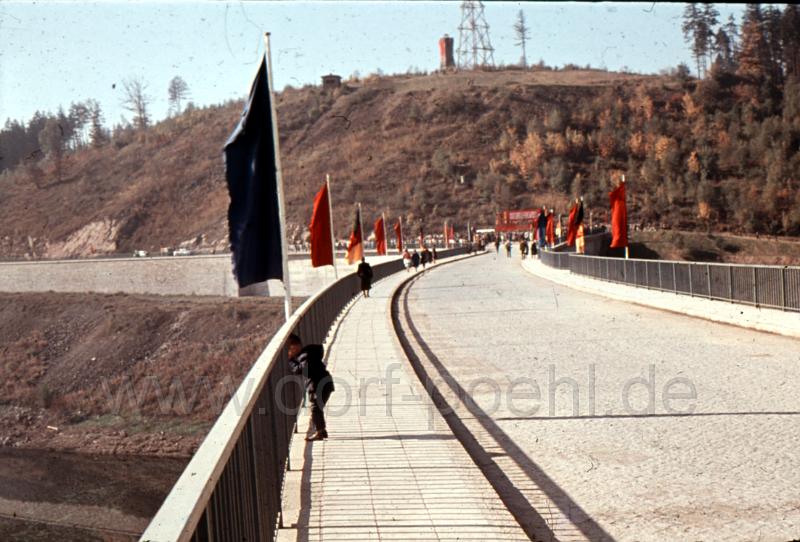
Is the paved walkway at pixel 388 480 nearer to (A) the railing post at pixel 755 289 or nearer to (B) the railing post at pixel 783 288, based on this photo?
(B) the railing post at pixel 783 288

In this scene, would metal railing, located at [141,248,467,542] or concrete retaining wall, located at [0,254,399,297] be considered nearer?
metal railing, located at [141,248,467,542]

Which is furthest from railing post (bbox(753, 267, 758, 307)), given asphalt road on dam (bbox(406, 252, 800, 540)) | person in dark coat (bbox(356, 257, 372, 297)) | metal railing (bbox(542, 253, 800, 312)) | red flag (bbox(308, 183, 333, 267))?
person in dark coat (bbox(356, 257, 372, 297))

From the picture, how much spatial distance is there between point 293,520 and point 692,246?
9230 cm

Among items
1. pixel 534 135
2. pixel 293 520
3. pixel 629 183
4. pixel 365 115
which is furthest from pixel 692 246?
pixel 293 520

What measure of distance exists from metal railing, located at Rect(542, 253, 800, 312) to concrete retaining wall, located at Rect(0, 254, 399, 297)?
1620 inches

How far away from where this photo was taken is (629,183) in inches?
4702

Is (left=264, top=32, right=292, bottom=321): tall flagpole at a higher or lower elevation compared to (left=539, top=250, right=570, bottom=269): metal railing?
higher

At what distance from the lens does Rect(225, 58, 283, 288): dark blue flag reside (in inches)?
409

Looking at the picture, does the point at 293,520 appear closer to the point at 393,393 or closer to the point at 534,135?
the point at 393,393

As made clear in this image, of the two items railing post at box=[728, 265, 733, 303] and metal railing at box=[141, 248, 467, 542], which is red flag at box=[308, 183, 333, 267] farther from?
metal railing at box=[141, 248, 467, 542]

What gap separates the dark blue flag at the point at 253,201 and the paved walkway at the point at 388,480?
6.46ft

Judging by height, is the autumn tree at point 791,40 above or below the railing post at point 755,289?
above

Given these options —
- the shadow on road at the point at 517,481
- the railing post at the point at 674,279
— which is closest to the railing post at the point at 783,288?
the railing post at the point at 674,279

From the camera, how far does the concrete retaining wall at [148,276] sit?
77.2m
